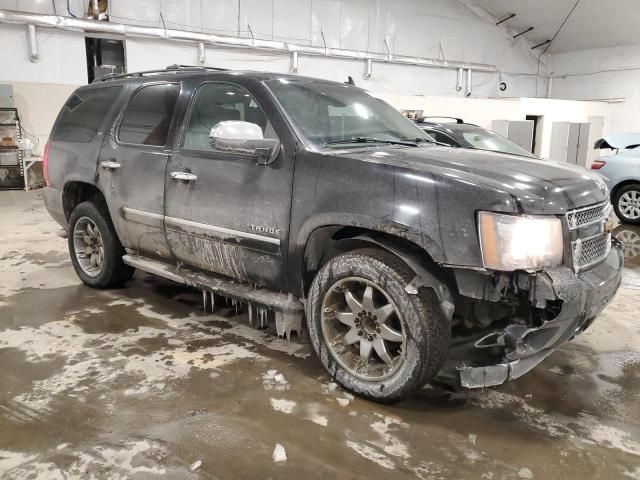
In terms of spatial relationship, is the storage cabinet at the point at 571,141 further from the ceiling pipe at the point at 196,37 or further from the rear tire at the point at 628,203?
the rear tire at the point at 628,203

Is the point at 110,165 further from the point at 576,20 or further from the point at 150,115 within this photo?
the point at 576,20

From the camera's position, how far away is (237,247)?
10.6ft

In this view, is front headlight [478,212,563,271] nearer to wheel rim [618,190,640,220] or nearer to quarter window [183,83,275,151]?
quarter window [183,83,275,151]

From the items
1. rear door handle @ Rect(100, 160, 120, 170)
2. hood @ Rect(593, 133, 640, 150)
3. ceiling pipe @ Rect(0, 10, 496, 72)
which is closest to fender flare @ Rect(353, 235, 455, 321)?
rear door handle @ Rect(100, 160, 120, 170)

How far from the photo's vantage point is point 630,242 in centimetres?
711

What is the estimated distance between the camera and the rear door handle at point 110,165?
156 inches

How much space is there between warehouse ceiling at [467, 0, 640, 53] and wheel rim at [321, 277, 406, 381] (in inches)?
597

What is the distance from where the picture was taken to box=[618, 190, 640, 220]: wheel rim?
8.17m

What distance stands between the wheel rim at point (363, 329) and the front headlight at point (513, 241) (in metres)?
0.56

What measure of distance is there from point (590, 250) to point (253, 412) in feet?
6.23

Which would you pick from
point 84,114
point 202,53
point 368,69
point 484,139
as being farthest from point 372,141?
point 368,69

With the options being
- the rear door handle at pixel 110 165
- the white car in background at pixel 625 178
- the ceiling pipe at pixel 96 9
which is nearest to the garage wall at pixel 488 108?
the white car in background at pixel 625 178

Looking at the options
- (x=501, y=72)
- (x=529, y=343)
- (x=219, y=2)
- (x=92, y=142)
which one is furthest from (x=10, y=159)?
(x=501, y=72)

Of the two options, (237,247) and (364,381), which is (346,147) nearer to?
(237,247)
